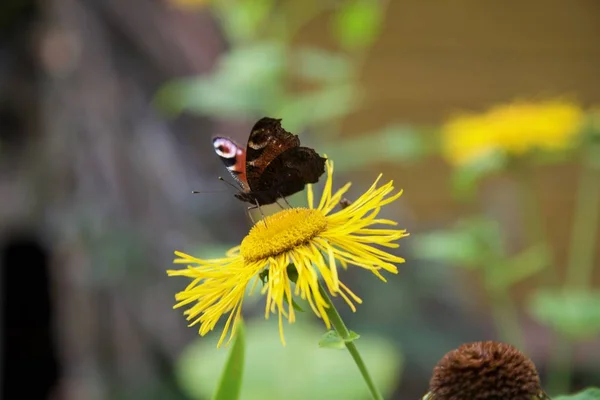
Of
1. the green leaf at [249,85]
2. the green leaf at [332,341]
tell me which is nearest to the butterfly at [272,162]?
the green leaf at [332,341]

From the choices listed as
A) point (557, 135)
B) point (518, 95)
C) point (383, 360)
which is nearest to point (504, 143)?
point (557, 135)

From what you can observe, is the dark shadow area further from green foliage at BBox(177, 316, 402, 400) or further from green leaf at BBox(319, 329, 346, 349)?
green leaf at BBox(319, 329, 346, 349)

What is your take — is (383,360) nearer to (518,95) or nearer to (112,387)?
(112,387)

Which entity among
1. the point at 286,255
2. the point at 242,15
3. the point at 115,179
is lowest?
the point at 286,255

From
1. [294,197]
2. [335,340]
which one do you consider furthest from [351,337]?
[294,197]

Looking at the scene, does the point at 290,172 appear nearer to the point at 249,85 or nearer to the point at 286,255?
the point at 286,255

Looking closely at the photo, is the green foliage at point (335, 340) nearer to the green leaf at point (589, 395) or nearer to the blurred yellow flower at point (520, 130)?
the green leaf at point (589, 395)
